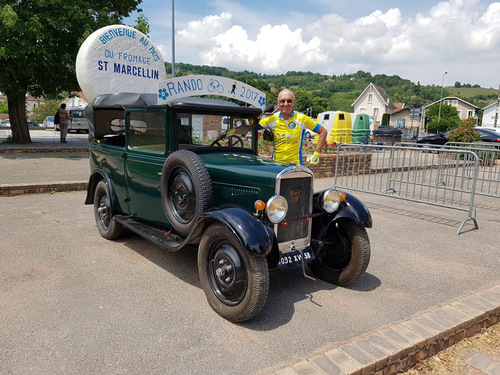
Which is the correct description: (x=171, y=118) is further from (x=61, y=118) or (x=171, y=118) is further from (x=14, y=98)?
(x=61, y=118)

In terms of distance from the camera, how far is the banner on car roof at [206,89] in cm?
391

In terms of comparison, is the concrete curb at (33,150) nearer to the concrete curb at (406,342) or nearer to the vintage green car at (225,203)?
the vintage green car at (225,203)

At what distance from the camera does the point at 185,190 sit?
368 cm

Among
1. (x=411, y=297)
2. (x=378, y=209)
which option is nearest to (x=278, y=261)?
(x=411, y=297)

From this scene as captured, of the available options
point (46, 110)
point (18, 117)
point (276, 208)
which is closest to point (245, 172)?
point (276, 208)

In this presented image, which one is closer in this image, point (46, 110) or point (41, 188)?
point (41, 188)

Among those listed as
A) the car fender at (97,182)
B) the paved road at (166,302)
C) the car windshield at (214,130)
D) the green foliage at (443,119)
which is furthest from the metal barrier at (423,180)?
the green foliage at (443,119)

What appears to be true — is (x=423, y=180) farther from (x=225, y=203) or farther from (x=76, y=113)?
(x=76, y=113)

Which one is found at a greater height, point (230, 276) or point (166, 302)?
point (230, 276)

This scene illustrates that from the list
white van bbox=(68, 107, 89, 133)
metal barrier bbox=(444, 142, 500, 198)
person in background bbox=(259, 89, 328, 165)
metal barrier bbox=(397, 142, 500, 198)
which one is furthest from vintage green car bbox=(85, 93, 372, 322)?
white van bbox=(68, 107, 89, 133)

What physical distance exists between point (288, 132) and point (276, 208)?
Result: 1.89m

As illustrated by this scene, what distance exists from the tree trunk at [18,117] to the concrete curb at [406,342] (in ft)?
50.2

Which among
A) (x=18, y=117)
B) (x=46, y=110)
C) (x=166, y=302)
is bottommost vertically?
(x=166, y=302)

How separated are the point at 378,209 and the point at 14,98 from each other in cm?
1384
